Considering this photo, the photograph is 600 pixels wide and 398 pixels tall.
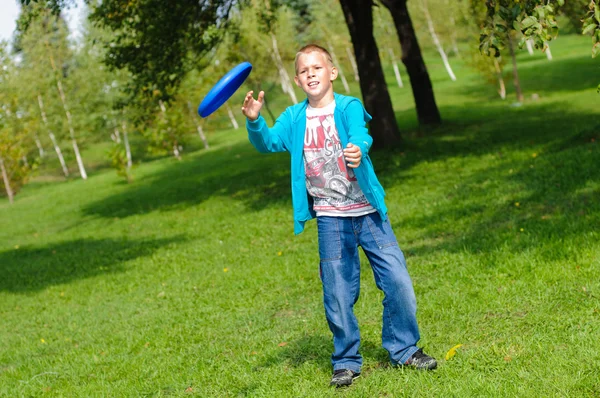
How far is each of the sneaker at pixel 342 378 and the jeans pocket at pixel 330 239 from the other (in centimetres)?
75

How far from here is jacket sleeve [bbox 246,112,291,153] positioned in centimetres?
470

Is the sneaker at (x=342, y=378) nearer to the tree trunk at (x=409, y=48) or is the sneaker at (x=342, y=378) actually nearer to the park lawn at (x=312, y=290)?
the park lawn at (x=312, y=290)

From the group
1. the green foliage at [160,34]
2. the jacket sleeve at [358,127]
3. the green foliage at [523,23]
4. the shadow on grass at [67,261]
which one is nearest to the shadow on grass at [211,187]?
the shadow on grass at [67,261]

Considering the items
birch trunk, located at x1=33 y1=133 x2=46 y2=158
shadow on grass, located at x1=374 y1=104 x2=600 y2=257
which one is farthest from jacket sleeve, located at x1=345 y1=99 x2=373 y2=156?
birch trunk, located at x1=33 y1=133 x2=46 y2=158

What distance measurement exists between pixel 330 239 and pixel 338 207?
21 cm

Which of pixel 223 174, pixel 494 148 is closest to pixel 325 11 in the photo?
pixel 223 174

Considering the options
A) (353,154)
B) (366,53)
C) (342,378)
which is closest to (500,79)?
(366,53)

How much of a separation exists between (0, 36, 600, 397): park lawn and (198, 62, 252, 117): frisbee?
6.38 ft

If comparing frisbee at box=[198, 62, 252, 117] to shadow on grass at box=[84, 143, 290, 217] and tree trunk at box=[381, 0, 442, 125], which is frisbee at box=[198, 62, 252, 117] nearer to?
shadow on grass at box=[84, 143, 290, 217]

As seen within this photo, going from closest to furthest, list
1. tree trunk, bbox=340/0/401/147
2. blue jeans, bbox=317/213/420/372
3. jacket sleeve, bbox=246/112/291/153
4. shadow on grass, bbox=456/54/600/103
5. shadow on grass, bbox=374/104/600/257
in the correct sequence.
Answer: jacket sleeve, bbox=246/112/291/153 < blue jeans, bbox=317/213/420/372 < shadow on grass, bbox=374/104/600/257 < tree trunk, bbox=340/0/401/147 < shadow on grass, bbox=456/54/600/103

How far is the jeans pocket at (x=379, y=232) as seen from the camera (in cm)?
480

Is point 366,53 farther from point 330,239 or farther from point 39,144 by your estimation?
point 39,144

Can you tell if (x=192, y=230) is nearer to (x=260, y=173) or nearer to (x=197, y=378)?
(x=260, y=173)

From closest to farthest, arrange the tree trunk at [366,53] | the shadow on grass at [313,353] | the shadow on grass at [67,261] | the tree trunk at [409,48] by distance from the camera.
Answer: the shadow on grass at [313,353] < the shadow on grass at [67,261] < the tree trunk at [366,53] < the tree trunk at [409,48]
